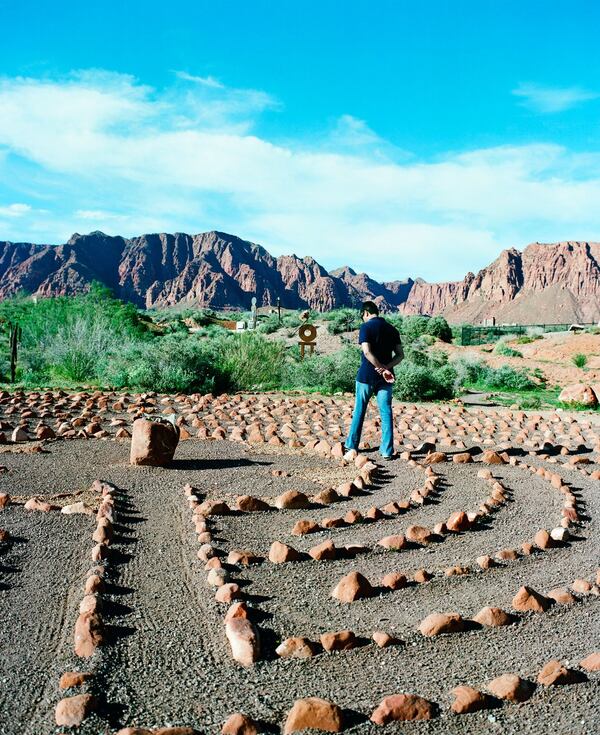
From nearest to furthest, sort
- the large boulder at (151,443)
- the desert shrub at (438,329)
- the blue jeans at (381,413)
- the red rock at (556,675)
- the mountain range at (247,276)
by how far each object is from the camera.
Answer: the red rock at (556,675) < the large boulder at (151,443) < the blue jeans at (381,413) < the desert shrub at (438,329) < the mountain range at (247,276)

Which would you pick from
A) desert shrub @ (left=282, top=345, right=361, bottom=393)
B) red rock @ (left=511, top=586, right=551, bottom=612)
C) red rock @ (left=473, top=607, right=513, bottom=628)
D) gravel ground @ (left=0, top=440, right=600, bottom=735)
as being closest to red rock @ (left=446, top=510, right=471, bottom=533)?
gravel ground @ (left=0, top=440, right=600, bottom=735)

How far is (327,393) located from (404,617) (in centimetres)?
1190

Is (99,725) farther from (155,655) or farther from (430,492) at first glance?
(430,492)

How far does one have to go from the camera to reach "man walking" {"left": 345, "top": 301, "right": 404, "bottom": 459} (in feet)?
26.2

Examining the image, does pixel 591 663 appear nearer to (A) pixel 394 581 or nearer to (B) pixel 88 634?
(A) pixel 394 581

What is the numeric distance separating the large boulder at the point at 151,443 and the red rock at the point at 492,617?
4.14m

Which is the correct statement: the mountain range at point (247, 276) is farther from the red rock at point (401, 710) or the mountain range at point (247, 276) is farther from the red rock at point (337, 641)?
the red rock at point (401, 710)

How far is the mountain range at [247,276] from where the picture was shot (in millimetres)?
117625

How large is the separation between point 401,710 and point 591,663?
915mm

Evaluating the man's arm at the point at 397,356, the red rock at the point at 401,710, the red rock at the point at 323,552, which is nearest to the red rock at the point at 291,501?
the red rock at the point at 323,552

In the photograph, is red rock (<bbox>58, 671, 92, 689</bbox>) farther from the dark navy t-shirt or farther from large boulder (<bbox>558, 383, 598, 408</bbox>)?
large boulder (<bbox>558, 383, 598, 408</bbox>)

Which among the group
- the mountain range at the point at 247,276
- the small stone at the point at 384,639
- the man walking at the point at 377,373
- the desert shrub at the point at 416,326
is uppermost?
the mountain range at the point at 247,276

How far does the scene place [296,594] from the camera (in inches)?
156

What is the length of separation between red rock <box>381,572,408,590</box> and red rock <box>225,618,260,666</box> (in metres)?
0.96
